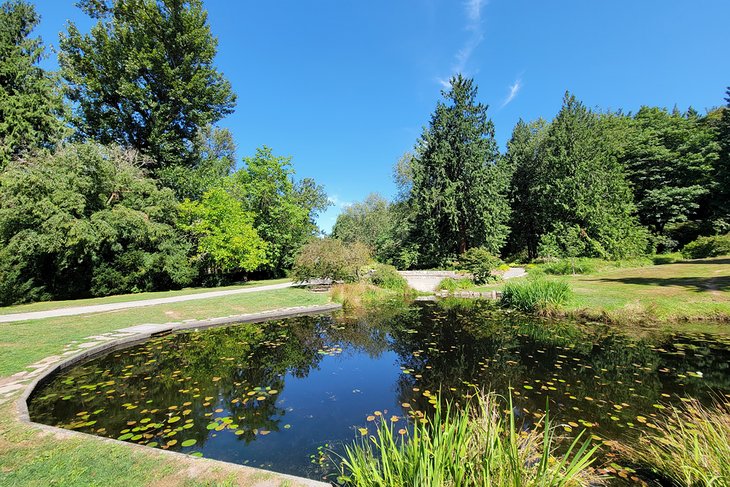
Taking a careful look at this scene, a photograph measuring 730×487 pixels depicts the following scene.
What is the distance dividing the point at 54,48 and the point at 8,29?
2.25 metres

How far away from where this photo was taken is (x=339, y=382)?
19.0 feet

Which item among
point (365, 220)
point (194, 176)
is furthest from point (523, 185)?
point (194, 176)

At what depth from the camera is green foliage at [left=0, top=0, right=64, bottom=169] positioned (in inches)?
666

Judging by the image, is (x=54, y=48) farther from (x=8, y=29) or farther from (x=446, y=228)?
(x=446, y=228)

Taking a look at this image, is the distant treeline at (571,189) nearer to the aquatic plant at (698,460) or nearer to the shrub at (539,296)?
the shrub at (539,296)

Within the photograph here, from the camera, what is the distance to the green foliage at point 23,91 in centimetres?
1691

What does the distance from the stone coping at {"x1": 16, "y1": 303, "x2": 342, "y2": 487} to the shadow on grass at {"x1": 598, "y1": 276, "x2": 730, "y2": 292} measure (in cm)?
1337

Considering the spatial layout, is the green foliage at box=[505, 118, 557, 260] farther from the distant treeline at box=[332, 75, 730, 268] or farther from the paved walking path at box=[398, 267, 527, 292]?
the paved walking path at box=[398, 267, 527, 292]

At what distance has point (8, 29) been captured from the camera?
17.9 metres

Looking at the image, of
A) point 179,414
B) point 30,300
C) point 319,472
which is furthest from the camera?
point 30,300

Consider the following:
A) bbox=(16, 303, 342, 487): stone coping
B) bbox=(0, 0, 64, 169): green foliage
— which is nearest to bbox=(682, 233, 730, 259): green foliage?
bbox=(16, 303, 342, 487): stone coping

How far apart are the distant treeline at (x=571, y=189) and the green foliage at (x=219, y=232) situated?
1299 cm

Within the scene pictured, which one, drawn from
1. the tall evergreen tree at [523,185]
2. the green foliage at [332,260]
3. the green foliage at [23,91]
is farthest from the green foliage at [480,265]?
the green foliage at [23,91]

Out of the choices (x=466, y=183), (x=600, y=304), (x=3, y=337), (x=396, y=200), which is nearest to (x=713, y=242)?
(x=466, y=183)
